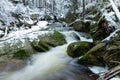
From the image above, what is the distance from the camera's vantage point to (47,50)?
1152 cm

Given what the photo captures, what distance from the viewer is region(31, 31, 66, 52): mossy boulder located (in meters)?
11.2

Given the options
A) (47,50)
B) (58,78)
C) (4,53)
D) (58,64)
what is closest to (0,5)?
(4,53)

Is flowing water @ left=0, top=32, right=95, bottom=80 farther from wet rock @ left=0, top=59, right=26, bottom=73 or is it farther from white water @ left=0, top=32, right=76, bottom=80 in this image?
wet rock @ left=0, top=59, right=26, bottom=73

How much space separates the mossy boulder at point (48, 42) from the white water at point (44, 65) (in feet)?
1.12

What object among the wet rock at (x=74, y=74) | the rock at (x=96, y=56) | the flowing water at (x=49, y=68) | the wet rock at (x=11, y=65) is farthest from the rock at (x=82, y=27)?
the wet rock at (x=11, y=65)

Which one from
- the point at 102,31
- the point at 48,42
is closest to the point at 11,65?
the point at 48,42

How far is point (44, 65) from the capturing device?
971 centimetres

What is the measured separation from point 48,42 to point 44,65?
8.75 ft

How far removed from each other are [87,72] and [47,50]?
3509 mm

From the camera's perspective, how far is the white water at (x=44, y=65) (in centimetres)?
825

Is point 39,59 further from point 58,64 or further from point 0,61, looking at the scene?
point 0,61

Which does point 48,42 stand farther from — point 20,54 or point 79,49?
point 79,49

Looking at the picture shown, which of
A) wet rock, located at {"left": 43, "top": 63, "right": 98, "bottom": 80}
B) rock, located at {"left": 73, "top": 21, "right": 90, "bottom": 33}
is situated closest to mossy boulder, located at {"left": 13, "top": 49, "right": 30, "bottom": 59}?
wet rock, located at {"left": 43, "top": 63, "right": 98, "bottom": 80}

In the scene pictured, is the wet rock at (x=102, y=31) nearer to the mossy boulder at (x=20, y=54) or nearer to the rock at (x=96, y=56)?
the rock at (x=96, y=56)
